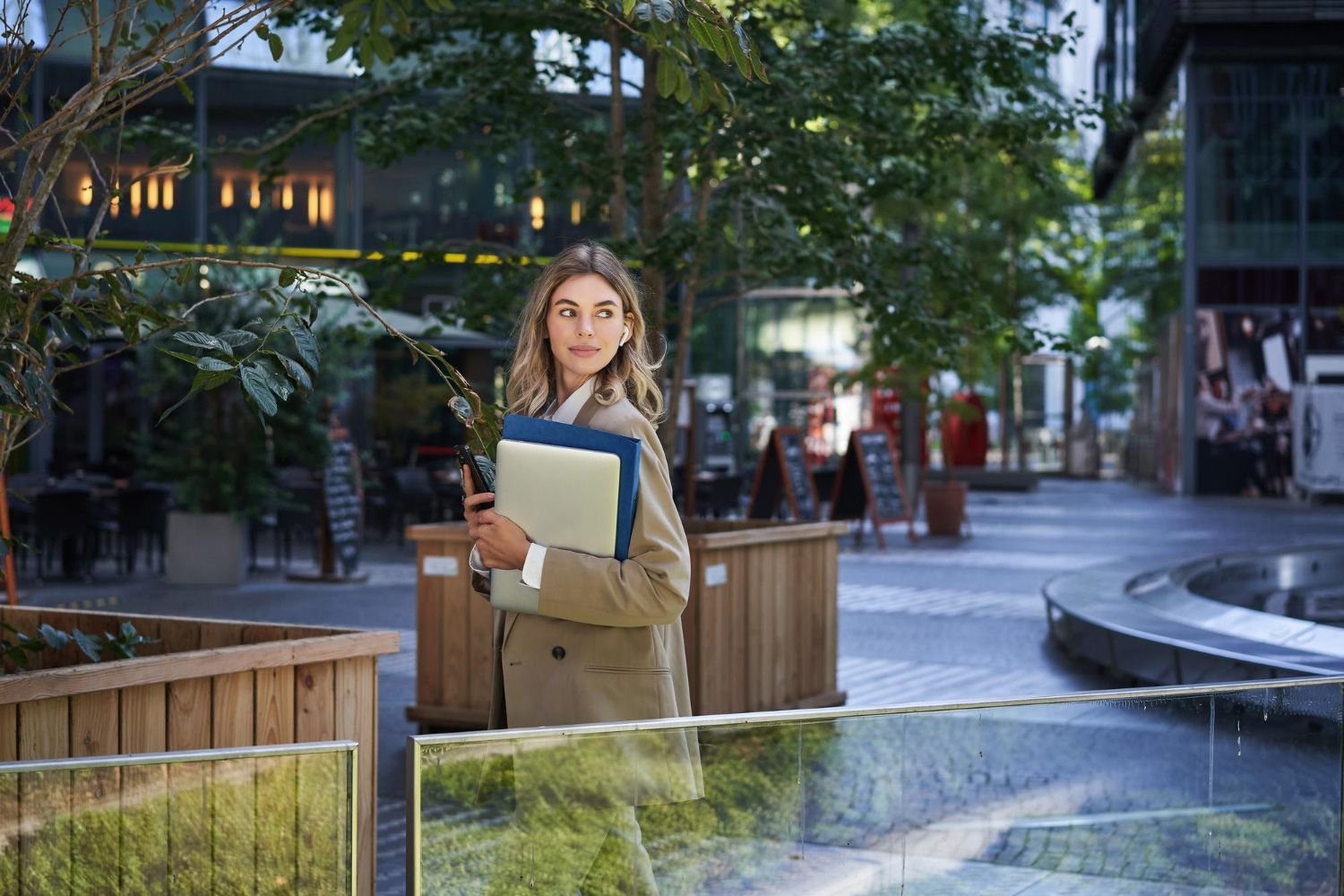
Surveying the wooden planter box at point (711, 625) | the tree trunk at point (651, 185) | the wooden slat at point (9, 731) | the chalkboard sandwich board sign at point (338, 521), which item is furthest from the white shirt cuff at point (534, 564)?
the chalkboard sandwich board sign at point (338, 521)

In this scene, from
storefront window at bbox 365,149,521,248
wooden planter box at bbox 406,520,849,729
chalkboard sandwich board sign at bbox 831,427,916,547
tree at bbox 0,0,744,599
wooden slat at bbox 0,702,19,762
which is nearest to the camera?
tree at bbox 0,0,744,599

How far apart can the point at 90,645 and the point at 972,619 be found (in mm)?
9138

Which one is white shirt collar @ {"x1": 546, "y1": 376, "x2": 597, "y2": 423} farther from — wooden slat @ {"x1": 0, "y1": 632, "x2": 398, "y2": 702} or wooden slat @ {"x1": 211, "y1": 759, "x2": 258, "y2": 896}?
wooden slat @ {"x1": 0, "y1": 632, "x2": 398, "y2": 702}

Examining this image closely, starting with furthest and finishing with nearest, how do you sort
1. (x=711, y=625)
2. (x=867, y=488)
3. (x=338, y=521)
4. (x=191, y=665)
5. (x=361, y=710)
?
1. (x=867, y=488)
2. (x=338, y=521)
3. (x=711, y=625)
4. (x=361, y=710)
5. (x=191, y=665)

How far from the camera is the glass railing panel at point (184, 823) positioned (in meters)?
2.44

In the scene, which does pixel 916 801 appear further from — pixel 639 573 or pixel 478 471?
pixel 478 471

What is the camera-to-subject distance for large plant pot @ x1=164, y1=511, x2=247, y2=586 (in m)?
14.3

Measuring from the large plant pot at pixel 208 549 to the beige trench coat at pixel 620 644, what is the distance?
1172cm

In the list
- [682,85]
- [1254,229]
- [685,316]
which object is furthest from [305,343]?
[1254,229]

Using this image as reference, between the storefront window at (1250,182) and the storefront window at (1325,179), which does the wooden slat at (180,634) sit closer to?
the storefront window at (1250,182)

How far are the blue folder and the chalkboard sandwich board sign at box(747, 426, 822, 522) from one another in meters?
15.0

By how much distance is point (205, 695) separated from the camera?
376 centimetres

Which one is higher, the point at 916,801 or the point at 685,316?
the point at 685,316

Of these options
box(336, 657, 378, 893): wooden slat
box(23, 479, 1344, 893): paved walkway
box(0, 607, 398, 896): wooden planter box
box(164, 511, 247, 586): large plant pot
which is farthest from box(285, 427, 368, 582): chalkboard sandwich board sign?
box(336, 657, 378, 893): wooden slat
